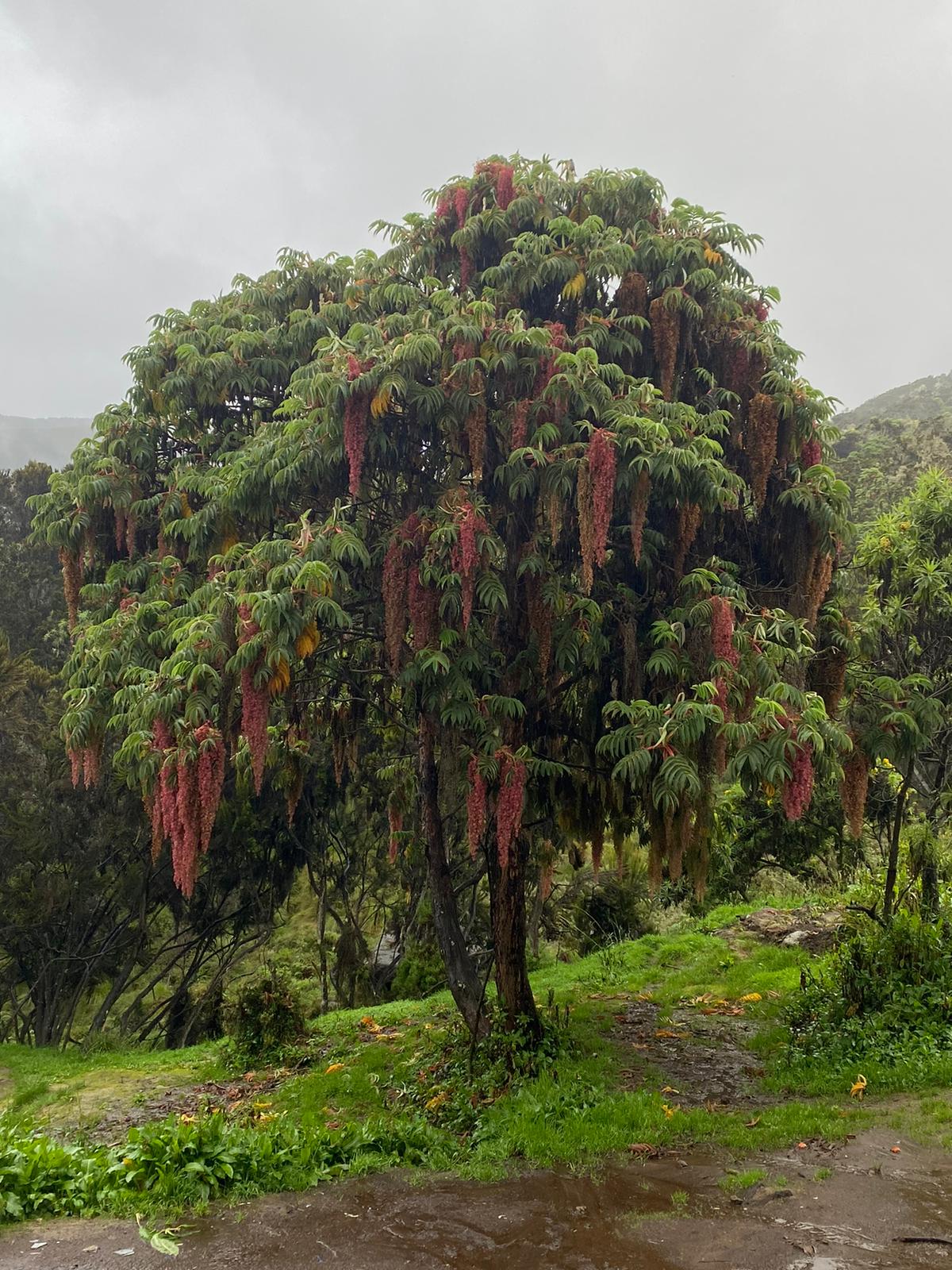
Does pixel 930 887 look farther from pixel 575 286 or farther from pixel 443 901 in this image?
pixel 575 286

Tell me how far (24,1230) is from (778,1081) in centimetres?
674

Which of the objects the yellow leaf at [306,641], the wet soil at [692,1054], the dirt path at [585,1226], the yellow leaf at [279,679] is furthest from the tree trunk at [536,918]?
the yellow leaf at [306,641]

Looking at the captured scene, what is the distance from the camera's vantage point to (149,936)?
2094 centimetres

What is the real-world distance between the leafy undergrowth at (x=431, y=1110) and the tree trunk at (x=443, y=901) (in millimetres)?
636

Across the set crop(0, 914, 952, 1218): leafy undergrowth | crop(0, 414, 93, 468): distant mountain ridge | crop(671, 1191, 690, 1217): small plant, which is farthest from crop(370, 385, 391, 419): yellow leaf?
crop(0, 414, 93, 468): distant mountain ridge

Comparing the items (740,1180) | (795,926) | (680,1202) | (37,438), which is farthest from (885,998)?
(37,438)

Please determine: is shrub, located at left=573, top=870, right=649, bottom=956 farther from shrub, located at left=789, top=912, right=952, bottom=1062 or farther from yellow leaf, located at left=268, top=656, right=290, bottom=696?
yellow leaf, located at left=268, top=656, right=290, bottom=696

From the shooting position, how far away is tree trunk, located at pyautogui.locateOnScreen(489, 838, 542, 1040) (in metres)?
9.81

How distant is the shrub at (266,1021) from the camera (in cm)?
1246

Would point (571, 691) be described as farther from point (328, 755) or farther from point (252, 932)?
point (252, 932)

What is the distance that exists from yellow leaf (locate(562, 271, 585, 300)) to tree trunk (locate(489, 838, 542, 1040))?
19.0ft

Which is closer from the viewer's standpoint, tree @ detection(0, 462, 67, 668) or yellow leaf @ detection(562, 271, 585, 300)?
yellow leaf @ detection(562, 271, 585, 300)

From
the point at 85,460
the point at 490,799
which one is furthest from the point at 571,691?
the point at 85,460

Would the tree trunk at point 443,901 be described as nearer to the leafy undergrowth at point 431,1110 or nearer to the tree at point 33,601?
the leafy undergrowth at point 431,1110
